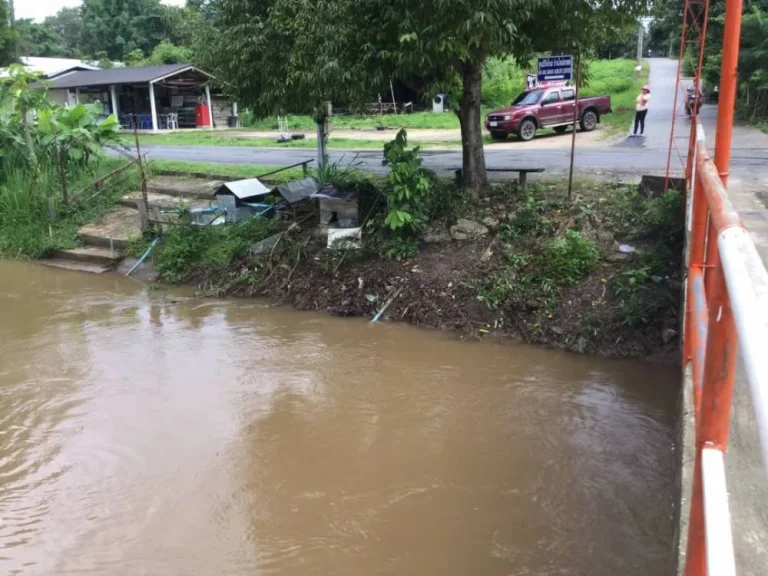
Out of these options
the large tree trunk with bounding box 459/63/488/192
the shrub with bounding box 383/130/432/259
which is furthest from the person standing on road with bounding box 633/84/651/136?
the shrub with bounding box 383/130/432/259

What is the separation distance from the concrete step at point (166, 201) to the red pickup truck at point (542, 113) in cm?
1121

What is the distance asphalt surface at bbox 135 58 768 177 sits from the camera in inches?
491

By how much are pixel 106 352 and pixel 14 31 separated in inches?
1624

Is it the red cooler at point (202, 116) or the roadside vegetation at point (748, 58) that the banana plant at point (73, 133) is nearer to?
the roadside vegetation at point (748, 58)

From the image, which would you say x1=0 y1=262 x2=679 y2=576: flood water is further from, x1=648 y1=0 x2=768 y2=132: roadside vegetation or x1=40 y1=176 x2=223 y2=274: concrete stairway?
x1=648 y1=0 x2=768 y2=132: roadside vegetation

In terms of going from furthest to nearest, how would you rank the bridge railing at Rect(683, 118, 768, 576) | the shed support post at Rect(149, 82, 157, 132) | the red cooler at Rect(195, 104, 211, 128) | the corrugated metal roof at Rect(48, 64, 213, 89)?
the red cooler at Rect(195, 104, 211, 128) → the shed support post at Rect(149, 82, 157, 132) → the corrugated metal roof at Rect(48, 64, 213, 89) → the bridge railing at Rect(683, 118, 768, 576)

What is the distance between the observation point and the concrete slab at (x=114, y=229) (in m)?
11.4

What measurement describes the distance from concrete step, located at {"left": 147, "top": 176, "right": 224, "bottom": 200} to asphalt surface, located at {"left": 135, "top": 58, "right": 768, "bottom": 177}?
2.70 m

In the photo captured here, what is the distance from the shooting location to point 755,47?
2039 centimetres

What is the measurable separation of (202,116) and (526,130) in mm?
23163

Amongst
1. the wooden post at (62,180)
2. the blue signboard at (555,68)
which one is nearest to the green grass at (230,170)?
the wooden post at (62,180)

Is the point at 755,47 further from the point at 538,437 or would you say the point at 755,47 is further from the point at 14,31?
the point at 14,31

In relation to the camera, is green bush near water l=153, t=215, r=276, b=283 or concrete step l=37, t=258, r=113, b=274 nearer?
green bush near water l=153, t=215, r=276, b=283

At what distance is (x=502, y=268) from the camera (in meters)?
8.11
